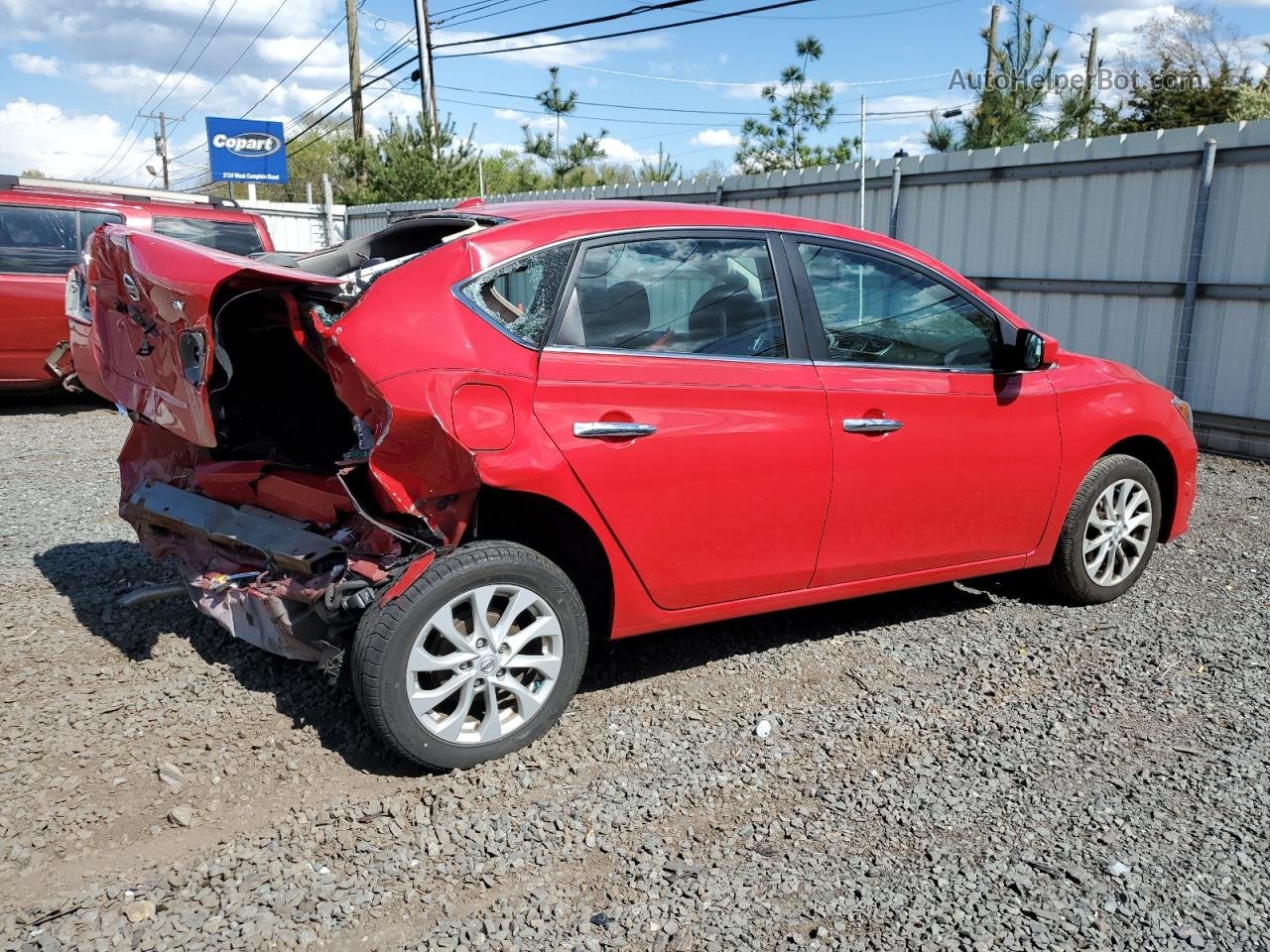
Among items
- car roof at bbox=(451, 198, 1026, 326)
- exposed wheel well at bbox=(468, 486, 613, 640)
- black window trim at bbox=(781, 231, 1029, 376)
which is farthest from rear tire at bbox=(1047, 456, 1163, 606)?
exposed wheel well at bbox=(468, 486, 613, 640)

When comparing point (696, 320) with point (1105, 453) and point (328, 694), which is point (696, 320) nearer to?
point (328, 694)

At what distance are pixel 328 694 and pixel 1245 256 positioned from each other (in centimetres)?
776

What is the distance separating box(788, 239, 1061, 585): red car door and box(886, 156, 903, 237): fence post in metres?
6.55

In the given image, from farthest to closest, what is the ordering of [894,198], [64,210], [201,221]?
[894,198] → [201,221] → [64,210]

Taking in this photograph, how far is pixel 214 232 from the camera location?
991 cm

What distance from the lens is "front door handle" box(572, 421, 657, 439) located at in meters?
3.25

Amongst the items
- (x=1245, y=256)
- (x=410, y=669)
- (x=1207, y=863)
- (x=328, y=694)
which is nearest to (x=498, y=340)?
(x=410, y=669)

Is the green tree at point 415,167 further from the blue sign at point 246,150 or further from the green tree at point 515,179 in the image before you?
the blue sign at point 246,150

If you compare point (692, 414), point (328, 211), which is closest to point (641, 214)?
point (692, 414)

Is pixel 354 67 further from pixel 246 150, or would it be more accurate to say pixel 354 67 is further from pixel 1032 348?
pixel 1032 348

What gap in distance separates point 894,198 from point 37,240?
329 inches

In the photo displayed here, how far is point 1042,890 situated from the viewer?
270cm

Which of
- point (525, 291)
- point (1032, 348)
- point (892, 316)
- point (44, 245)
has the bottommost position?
point (1032, 348)

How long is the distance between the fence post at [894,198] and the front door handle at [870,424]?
283 inches
